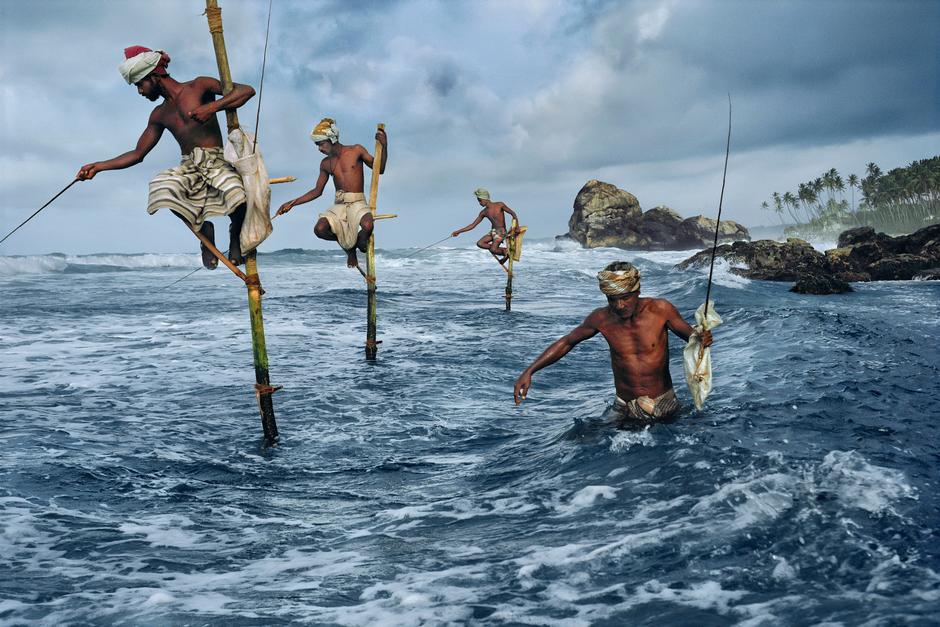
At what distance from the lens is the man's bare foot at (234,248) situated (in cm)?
730

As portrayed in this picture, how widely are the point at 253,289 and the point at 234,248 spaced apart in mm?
508

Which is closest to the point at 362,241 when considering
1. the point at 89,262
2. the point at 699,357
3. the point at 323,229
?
the point at 323,229

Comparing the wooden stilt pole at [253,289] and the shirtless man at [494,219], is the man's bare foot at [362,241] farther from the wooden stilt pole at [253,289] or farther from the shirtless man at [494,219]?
the shirtless man at [494,219]

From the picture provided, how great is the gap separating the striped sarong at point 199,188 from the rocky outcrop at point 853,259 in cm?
2338

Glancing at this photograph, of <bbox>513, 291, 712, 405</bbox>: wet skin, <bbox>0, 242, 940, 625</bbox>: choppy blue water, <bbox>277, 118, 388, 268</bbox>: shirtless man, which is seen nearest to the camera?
<bbox>0, 242, 940, 625</bbox>: choppy blue water

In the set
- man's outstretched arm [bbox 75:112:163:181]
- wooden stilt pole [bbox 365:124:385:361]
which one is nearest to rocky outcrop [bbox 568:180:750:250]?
wooden stilt pole [bbox 365:124:385:361]

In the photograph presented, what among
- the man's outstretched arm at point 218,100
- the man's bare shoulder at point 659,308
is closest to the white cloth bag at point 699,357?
the man's bare shoulder at point 659,308

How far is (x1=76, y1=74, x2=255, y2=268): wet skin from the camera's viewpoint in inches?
255

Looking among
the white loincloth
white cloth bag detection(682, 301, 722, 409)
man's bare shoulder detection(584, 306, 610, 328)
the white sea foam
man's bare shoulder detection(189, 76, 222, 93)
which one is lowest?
white cloth bag detection(682, 301, 722, 409)

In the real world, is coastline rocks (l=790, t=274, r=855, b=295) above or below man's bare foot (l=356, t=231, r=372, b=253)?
below

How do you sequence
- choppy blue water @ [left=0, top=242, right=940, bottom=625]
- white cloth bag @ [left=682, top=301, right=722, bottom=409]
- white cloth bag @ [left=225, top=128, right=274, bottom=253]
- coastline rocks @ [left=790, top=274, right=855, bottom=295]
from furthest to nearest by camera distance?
1. coastline rocks @ [left=790, top=274, right=855, bottom=295]
2. white cloth bag @ [left=225, top=128, right=274, bottom=253]
3. white cloth bag @ [left=682, top=301, right=722, bottom=409]
4. choppy blue water @ [left=0, top=242, right=940, bottom=625]

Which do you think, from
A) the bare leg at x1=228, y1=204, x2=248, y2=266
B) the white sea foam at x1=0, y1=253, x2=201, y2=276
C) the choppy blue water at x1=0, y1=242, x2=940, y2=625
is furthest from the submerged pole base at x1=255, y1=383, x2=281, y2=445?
the white sea foam at x1=0, y1=253, x2=201, y2=276

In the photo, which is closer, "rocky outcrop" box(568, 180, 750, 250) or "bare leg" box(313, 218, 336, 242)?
"bare leg" box(313, 218, 336, 242)

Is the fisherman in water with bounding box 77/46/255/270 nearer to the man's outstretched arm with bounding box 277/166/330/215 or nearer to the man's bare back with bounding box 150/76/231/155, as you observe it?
the man's bare back with bounding box 150/76/231/155
